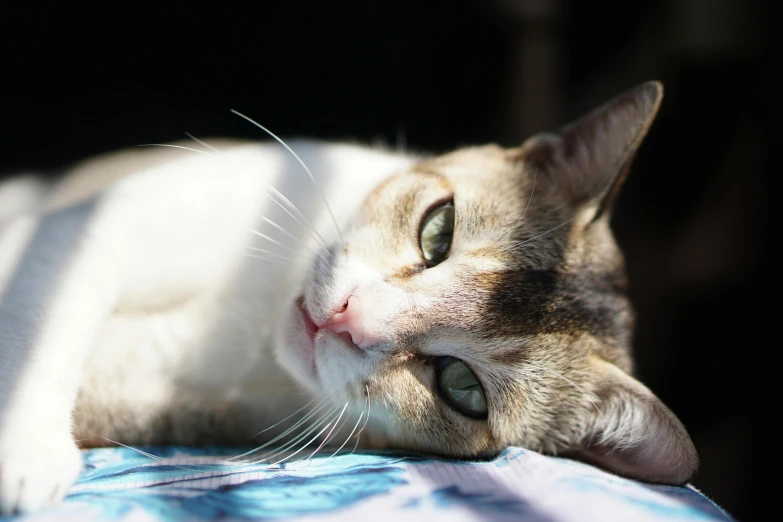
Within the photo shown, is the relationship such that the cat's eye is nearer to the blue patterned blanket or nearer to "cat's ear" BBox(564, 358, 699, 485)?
the blue patterned blanket

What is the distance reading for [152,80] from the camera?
268cm

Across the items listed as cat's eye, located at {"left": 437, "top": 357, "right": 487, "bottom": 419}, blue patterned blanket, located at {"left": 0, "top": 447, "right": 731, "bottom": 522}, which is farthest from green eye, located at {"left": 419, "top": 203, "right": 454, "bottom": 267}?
blue patterned blanket, located at {"left": 0, "top": 447, "right": 731, "bottom": 522}

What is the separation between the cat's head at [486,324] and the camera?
138 centimetres

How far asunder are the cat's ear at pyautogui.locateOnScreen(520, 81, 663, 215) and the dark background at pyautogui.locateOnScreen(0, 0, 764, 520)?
86 cm

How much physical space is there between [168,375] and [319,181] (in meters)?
0.71

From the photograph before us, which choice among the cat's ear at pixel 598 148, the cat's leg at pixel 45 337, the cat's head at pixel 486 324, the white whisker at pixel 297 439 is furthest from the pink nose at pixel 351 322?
the cat's ear at pixel 598 148

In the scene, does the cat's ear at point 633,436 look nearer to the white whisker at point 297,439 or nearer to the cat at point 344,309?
the cat at point 344,309

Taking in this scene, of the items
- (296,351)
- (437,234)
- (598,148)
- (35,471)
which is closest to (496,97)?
(598,148)

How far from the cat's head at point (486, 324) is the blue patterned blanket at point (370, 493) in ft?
0.44

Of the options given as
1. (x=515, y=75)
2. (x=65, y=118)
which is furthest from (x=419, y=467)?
(x=515, y=75)

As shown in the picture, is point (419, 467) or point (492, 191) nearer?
point (419, 467)

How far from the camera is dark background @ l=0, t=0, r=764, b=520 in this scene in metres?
2.56

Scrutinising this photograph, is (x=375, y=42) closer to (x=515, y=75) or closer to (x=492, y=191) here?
(x=515, y=75)

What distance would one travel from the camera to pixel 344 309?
4.49ft
